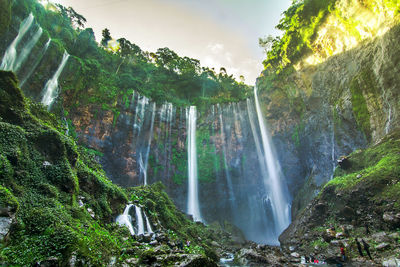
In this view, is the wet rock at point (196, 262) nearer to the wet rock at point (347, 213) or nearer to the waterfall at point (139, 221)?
the waterfall at point (139, 221)

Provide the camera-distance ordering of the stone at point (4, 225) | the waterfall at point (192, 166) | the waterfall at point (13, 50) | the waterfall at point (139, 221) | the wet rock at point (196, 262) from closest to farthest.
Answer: the stone at point (4, 225), the wet rock at point (196, 262), the waterfall at point (139, 221), the waterfall at point (13, 50), the waterfall at point (192, 166)

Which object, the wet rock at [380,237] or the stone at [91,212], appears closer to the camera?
the stone at [91,212]

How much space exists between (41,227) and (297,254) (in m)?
11.0

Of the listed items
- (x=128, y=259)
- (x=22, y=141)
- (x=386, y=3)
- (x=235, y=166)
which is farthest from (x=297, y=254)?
(x=235, y=166)

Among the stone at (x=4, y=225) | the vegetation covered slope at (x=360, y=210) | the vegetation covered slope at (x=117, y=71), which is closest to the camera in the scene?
the stone at (x=4, y=225)

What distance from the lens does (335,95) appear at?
16.5 meters

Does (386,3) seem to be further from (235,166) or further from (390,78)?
(235,166)

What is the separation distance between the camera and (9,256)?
361cm

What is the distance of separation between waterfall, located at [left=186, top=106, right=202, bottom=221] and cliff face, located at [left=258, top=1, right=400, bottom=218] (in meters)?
9.54

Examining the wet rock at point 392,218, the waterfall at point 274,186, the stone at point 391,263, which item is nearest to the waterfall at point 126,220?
the stone at point 391,263

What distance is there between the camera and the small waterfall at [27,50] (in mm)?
15994

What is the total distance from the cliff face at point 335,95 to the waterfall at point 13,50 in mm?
22902

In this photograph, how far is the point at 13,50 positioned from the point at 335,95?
24.0 meters

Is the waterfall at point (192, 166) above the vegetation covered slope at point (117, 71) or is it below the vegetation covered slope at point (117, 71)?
below
